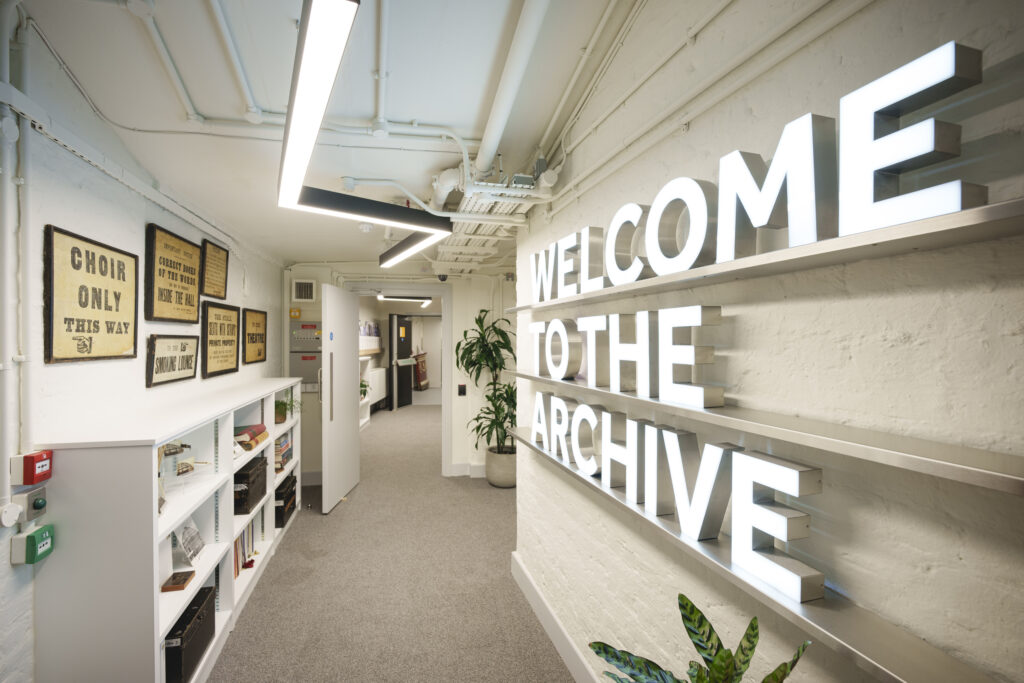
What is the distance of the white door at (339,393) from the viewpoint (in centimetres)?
394

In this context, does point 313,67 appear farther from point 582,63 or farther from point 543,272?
point 543,272

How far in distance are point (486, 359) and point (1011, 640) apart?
4339 millimetres

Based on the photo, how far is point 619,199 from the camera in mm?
1735

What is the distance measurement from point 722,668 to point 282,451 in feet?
12.1

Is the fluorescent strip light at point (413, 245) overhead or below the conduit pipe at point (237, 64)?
below

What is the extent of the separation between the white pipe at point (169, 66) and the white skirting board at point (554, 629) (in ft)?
9.62

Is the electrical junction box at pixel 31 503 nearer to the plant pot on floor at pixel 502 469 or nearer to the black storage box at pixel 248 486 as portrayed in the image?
the black storage box at pixel 248 486

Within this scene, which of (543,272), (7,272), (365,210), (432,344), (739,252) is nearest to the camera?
(739,252)

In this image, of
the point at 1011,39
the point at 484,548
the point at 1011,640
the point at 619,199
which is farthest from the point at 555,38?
the point at 484,548

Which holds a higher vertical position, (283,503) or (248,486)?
(248,486)

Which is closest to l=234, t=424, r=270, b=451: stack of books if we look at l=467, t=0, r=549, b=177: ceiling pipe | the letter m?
l=467, t=0, r=549, b=177: ceiling pipe

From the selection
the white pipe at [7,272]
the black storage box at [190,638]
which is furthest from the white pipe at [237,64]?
the black storage box at [190,638]

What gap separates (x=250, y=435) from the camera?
2.87 m

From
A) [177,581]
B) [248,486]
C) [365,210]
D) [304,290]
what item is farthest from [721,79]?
[304,290]
